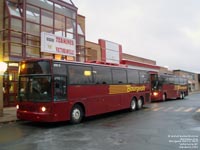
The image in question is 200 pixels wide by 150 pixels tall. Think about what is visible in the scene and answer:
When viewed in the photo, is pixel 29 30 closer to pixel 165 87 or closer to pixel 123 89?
pixel 123 89

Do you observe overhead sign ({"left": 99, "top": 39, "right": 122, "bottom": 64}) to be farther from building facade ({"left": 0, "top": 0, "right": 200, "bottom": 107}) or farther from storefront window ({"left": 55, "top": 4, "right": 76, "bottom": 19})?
storefront window ({"left": 55, "top": 4, "right": 76, "bottom": 19})

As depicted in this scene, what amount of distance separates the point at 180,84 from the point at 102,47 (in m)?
12.9

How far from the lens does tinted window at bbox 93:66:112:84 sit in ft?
45.7

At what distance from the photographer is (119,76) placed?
53.6 feet

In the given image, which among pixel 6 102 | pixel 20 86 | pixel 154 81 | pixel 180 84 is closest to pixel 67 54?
pixel 6 102

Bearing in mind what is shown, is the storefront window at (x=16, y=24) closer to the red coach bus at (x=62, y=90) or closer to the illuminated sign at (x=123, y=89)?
the red coach bus at (x=62, y=90)

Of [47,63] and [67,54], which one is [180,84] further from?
[47,63]

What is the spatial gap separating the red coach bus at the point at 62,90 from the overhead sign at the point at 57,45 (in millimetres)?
4994

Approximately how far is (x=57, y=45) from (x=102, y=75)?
5.58 metres

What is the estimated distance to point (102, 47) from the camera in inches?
1126

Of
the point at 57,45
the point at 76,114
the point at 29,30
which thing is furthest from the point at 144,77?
the point at 29,30

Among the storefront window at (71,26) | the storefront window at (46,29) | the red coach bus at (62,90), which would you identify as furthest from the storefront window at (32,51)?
the red coach bus at (62,90)

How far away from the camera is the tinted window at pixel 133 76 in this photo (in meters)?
17.7

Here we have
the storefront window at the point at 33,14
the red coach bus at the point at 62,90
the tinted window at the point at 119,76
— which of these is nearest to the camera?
the red coach bus at the point at 62,90
